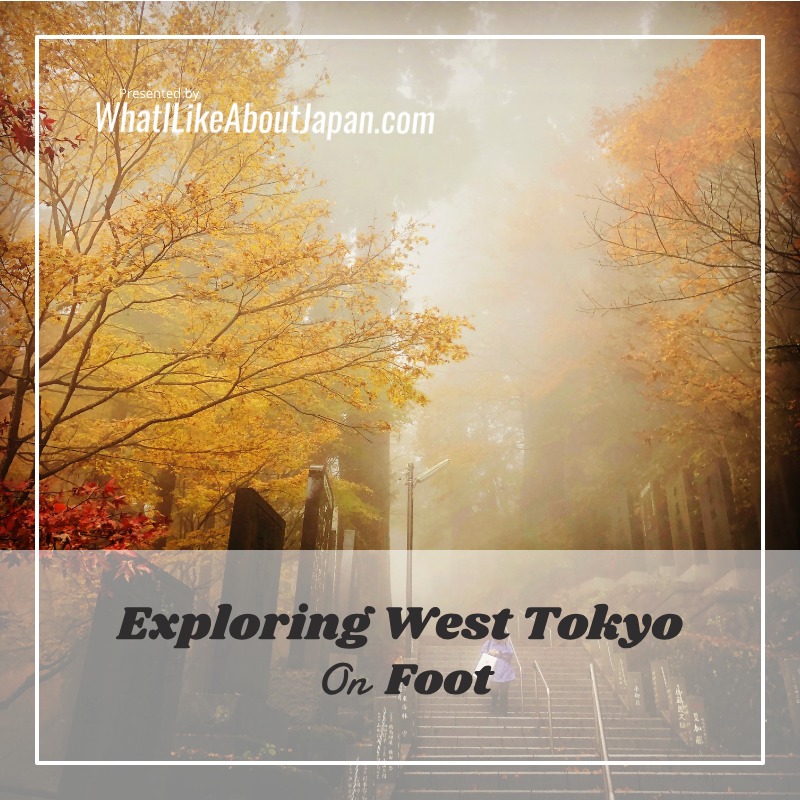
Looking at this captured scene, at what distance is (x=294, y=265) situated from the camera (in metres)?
6.62

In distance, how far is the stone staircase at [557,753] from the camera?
7.03 m

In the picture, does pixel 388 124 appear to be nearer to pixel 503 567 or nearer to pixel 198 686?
pixel 198 686

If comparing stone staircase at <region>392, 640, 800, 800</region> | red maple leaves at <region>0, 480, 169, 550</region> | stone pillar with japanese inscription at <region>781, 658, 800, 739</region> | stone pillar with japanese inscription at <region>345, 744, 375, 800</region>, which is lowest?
stone staircase at <region>392, 640, 800, 800</region>

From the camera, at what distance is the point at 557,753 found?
8164 millimetres

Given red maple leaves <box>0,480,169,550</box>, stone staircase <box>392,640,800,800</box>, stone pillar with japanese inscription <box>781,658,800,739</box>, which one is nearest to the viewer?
red maple leaves <box>0,480,169,550</box>

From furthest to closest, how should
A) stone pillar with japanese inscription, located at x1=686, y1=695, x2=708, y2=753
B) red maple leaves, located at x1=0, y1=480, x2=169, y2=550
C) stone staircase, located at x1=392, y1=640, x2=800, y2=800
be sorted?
stone pillar with japanese inscription, located at x1=686, y1=695, x2=708, y2=753 < stone staircase, located at x1=392, y1=640, x2=800, y2=800 < red maple leaves, located at x1=0, y1=480, x2=169, y2=550

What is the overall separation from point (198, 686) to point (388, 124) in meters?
8.80

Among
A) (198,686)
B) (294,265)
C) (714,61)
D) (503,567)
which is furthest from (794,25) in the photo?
(503,567)

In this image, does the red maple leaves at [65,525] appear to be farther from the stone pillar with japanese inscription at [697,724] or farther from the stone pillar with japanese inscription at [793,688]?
the stone pillar with japanese inscription at [697,724]

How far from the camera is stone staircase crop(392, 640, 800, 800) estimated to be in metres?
7.03

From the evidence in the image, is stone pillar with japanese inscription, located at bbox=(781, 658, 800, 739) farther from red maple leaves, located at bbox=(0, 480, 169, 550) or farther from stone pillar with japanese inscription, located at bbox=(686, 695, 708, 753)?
red maple leaves, located at bbox=(0, 480, 169, 550)

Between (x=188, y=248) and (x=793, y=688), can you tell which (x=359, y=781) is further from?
(x=188, y=248)

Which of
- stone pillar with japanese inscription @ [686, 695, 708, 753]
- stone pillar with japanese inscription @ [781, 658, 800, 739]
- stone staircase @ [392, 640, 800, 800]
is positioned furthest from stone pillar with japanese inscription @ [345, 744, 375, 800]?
stone pillar with japanese inscription @ [781, 658, 800, 739]

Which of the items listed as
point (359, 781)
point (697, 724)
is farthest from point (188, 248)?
point (697, 724)
